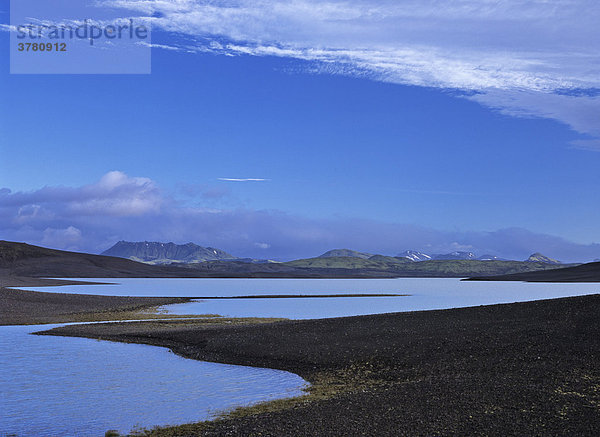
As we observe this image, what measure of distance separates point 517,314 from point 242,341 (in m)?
17.2

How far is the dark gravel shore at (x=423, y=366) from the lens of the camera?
16609 millimetres

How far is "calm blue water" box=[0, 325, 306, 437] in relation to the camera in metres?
18.8

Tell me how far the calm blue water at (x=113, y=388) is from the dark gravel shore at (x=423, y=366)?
5.44 ft

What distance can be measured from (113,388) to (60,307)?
4312 centimetres

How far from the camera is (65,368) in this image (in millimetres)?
27922

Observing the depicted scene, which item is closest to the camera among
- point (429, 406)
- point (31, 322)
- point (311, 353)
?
point (429, 406)

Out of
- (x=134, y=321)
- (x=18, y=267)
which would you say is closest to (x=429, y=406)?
(x=134, y=321)

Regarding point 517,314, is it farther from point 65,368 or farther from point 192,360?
point 65,368

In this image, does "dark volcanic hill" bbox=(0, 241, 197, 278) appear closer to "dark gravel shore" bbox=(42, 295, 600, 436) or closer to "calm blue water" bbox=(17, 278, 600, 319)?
"calm blue water" bbox=(17, 278, 600, 319)

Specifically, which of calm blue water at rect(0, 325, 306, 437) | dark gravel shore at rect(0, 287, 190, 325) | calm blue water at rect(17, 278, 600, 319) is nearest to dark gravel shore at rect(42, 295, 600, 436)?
calm blue water at rect(0, 325, 306, 437)

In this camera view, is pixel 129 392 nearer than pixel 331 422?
No

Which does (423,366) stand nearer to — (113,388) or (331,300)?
(113,388)

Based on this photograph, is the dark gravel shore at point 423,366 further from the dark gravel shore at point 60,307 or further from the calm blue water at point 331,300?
the calm blue water at point 331,300

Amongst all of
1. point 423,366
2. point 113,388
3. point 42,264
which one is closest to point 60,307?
point 113,388
